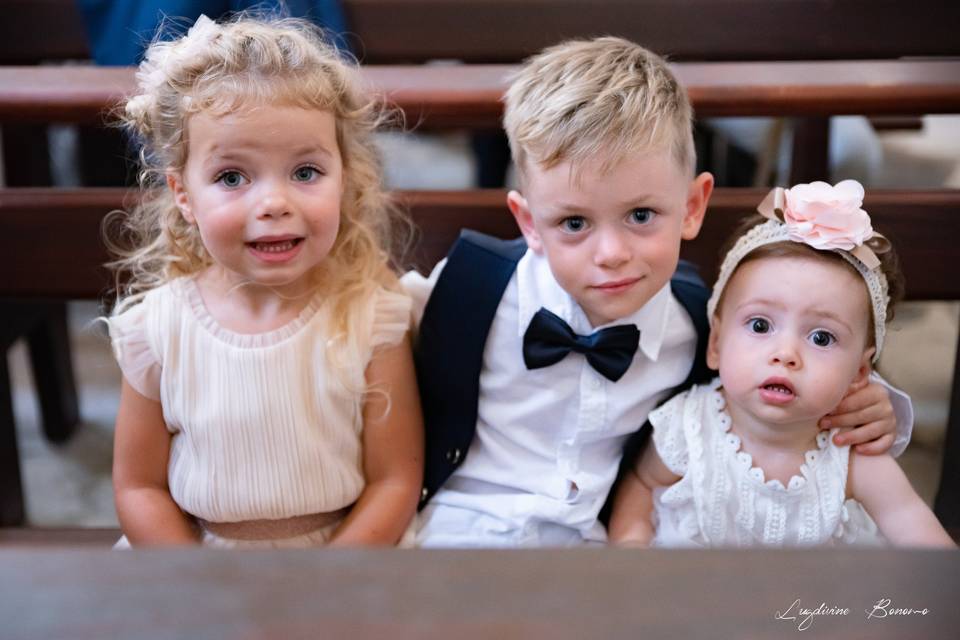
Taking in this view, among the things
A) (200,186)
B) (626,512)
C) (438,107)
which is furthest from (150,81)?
(626,512)

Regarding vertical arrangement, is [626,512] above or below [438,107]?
below

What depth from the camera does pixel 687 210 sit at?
60.9 inches

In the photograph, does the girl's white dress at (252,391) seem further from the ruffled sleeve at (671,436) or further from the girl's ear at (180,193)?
the ruffled sleeve at (671,436)

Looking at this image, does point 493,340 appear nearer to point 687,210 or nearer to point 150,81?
point 687,210

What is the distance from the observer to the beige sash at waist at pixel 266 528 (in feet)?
5.37

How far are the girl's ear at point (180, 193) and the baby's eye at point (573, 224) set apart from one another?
20.1 inches

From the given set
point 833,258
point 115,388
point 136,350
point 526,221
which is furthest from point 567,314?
point 115,388

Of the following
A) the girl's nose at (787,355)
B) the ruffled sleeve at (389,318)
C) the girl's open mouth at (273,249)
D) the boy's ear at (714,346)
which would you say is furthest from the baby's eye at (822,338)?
the girl's open mouth at (273,249)

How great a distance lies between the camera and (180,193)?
1.52m

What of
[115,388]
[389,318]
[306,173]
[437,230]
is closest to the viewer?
[306,173]

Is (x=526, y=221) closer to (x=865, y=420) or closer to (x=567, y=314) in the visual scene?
(x=567, y=314)

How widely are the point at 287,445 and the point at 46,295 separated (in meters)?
0.59

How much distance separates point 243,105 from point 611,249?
1.69ft

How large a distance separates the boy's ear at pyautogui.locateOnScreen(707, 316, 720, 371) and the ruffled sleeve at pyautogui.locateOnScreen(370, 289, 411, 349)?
44cm
